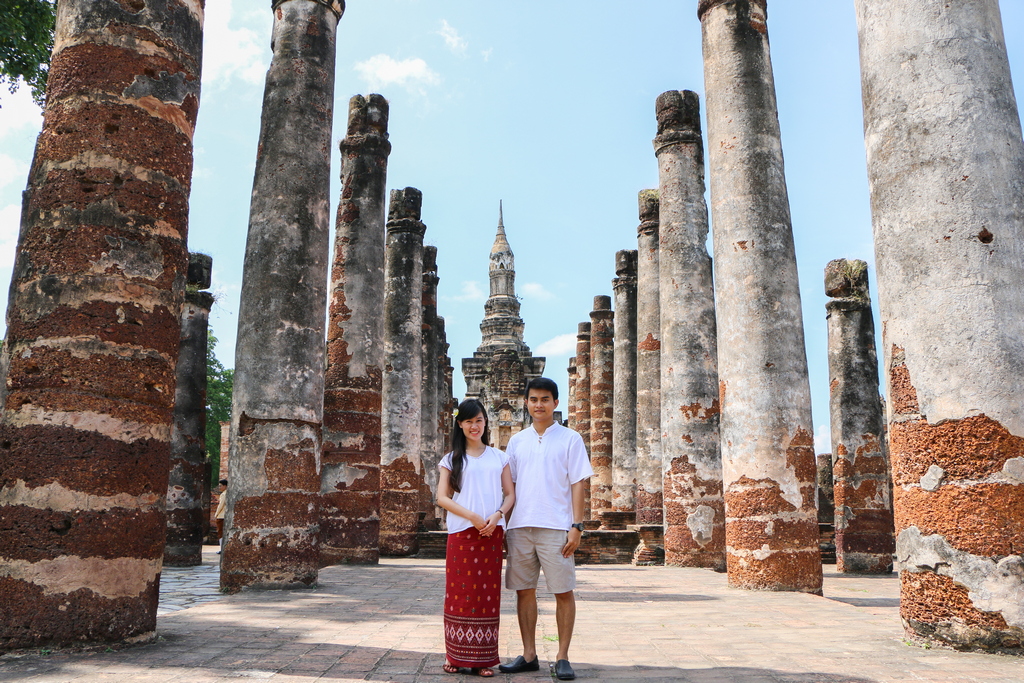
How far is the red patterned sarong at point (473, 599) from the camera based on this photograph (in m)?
4.36

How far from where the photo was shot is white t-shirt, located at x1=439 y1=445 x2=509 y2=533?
4551mm

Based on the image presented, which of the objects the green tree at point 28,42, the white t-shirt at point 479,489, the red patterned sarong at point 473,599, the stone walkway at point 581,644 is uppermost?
the green tree at point 28,42

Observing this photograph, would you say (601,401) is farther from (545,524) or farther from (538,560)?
(545,524)

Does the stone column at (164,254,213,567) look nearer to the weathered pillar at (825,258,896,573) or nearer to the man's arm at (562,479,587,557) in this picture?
the man's arm at (562,479,587,557)

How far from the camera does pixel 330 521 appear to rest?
1263cm

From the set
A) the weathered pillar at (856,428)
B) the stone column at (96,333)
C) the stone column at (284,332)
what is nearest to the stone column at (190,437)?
the stone column at (284,332)

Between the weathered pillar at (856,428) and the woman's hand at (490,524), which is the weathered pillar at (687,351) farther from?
the woman's hand at (490,524)

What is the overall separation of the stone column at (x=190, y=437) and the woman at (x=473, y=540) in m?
9.59

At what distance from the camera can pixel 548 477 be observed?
4.54m

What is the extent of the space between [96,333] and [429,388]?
616 inches

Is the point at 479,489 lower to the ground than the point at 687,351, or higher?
lower

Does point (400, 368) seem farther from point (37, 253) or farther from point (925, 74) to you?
point (925, 74)

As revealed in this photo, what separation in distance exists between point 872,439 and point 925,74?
10146 mm

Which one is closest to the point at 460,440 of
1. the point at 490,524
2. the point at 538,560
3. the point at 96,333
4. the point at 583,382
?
the point at 490,524
